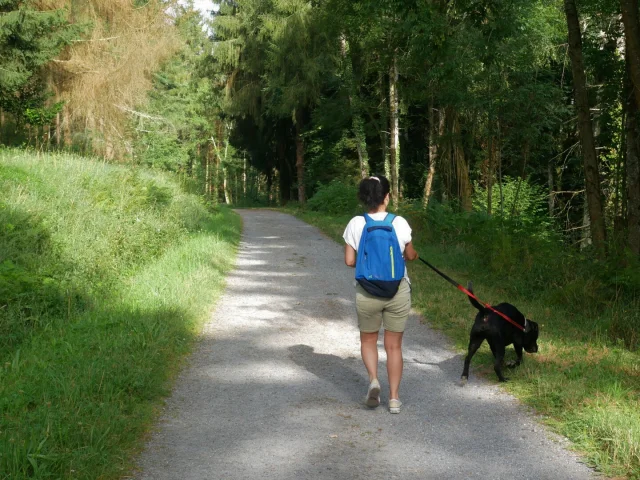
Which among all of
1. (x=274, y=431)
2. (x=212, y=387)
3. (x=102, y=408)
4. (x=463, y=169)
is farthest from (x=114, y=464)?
(x=463, y=169)

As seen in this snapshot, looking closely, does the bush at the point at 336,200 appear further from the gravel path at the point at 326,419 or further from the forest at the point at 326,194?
the gravel path at the point at 326,419

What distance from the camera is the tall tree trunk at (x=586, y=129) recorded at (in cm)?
1170

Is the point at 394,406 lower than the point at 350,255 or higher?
lower

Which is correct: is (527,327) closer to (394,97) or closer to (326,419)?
(326,419)

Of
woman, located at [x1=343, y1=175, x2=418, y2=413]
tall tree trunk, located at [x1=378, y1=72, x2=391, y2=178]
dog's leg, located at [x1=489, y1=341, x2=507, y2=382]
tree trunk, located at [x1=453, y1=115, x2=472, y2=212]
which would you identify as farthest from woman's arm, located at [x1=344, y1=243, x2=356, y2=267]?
tall tree trunk, located at [x1=378, y1=72, x2=391, y2=178]

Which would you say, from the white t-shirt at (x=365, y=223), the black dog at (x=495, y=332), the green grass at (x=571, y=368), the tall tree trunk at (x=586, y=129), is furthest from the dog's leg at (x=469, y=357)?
the tall tree trunk at (x=586, y=129)

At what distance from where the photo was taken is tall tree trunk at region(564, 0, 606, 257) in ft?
38.4

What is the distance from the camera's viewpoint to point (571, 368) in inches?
261

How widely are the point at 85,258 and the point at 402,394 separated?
265 inches

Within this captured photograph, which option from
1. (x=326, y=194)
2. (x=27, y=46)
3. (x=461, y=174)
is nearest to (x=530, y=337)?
(x=461, y=174)

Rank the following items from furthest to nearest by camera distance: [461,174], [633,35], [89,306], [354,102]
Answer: [354,102]
[461,174]
[633,35]
[89,306]

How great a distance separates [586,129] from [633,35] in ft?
7.28

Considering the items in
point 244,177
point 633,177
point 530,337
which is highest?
point 244,177

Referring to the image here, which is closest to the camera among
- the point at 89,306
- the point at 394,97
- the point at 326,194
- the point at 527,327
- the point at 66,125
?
the point at 527,327
